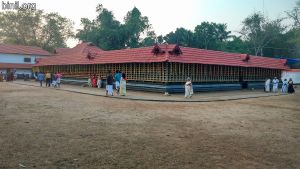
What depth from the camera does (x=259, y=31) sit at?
6141 cm

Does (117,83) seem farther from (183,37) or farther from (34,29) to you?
(34,29)

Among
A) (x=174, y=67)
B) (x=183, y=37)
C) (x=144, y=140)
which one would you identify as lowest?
(x=144, y=140)

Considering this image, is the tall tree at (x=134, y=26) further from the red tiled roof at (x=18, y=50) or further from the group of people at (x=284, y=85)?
the group of people at (x=284, y=85)

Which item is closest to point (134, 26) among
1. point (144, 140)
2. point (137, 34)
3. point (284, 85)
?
point (137, 34)

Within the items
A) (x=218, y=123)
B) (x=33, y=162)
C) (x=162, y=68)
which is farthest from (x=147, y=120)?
(x=162, y=68)

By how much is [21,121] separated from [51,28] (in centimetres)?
6269

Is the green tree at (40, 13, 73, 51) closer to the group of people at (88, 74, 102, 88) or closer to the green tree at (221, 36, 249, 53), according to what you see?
the green tree at (221, 36, 249, 53)

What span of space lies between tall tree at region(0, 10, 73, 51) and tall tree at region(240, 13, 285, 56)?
42533 mm

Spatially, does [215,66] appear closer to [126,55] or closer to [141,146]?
[126,55]

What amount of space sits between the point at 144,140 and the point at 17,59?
49197mm

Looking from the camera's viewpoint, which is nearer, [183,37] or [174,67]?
[174,67]

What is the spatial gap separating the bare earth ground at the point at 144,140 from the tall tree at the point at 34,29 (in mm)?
59145

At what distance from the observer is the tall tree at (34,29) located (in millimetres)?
63891

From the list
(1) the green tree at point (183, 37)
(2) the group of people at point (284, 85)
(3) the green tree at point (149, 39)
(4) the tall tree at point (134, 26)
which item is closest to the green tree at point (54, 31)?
(4) the tall tree at point (134, 26)
